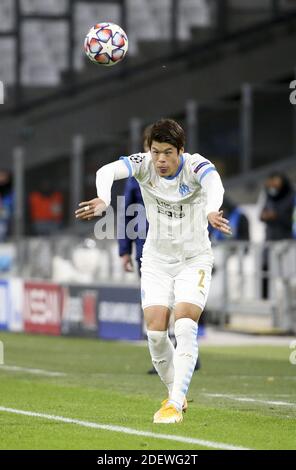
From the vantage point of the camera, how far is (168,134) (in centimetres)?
962

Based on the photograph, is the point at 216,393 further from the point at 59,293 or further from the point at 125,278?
the point at 125,278

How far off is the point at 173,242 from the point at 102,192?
69cm

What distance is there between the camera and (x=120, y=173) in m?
9.79

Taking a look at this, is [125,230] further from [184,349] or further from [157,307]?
[184,349]

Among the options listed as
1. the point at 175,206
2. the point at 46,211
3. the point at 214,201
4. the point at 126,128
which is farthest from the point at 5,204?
the point at 214,201

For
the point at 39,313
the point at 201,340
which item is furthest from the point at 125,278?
the point at 201,340

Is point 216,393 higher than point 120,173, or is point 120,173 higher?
point 120,173

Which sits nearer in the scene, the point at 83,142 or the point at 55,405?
the point at 55,405

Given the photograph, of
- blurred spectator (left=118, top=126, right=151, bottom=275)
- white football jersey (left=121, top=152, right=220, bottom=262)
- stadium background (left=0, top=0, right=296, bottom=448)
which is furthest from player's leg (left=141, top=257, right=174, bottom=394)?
stadium background (left=0, top=0, right=296, bottom=448)

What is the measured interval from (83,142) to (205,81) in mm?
2871

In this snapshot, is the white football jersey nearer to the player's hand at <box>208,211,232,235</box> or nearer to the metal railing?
the player's hand at <box>208,211,232,235</box>

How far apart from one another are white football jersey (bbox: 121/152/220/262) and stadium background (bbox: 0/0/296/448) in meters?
5.36

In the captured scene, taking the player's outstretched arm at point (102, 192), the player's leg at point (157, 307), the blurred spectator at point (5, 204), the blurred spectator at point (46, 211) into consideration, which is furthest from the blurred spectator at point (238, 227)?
A: the player's outstretched arm at point (102, 192)

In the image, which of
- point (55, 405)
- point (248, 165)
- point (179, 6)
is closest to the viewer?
point (55, 405)
